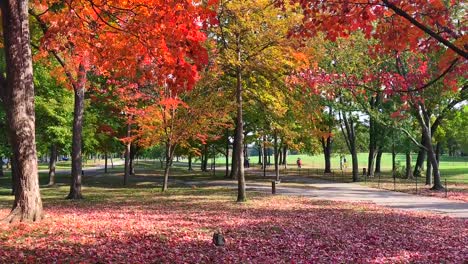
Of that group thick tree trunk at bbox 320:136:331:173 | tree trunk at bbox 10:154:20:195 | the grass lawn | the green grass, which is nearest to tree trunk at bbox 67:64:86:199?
tree trunk at bbox 10:154:20:195

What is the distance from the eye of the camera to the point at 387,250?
7.91m

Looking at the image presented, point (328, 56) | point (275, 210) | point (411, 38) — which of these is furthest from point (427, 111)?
point (411, 38)

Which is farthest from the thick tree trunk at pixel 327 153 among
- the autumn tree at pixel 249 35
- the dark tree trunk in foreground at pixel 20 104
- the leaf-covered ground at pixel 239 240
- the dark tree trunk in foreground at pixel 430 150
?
the dark tree trunk in foreground at pixel 20 104

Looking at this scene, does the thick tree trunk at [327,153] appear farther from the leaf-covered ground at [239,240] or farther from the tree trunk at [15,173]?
the leaf-covered ground at [239,240]

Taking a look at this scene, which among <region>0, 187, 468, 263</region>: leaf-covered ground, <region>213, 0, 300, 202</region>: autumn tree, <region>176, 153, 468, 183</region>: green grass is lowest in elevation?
<region>176, 153, 468, 183</region>: green grass

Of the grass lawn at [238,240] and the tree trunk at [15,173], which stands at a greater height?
the tree trunk at [15,173]

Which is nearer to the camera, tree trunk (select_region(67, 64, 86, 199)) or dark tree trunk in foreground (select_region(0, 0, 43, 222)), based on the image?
dark tree trunk in foreground (select_region(0, 0, 43, 222))

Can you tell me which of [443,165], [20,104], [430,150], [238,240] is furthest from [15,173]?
[443,165]

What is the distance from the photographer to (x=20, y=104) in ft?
29.3

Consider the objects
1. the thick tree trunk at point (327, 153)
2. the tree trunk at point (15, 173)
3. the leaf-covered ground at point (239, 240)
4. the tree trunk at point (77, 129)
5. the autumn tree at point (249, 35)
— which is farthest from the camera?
the thick tree trunk at point (327, 153)

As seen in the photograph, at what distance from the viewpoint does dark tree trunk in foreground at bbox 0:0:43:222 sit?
888 cm

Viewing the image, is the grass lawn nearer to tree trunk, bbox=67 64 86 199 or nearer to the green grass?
tree trunk, bbox=67 64 86 199

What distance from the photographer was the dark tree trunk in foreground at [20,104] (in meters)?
8.88

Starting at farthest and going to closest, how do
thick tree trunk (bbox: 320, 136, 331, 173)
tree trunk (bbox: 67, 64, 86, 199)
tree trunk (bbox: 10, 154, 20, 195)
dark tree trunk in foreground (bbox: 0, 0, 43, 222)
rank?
thick tree trunk (bbox: 320, 136, 331, 173) → tree trunk (bbox: 67, 64, 86, 199) → tree trunk (bbox: 10, 154, 20, 195) → dark tree trunk in foreground (bbox: 0, 0, 43, 222)
